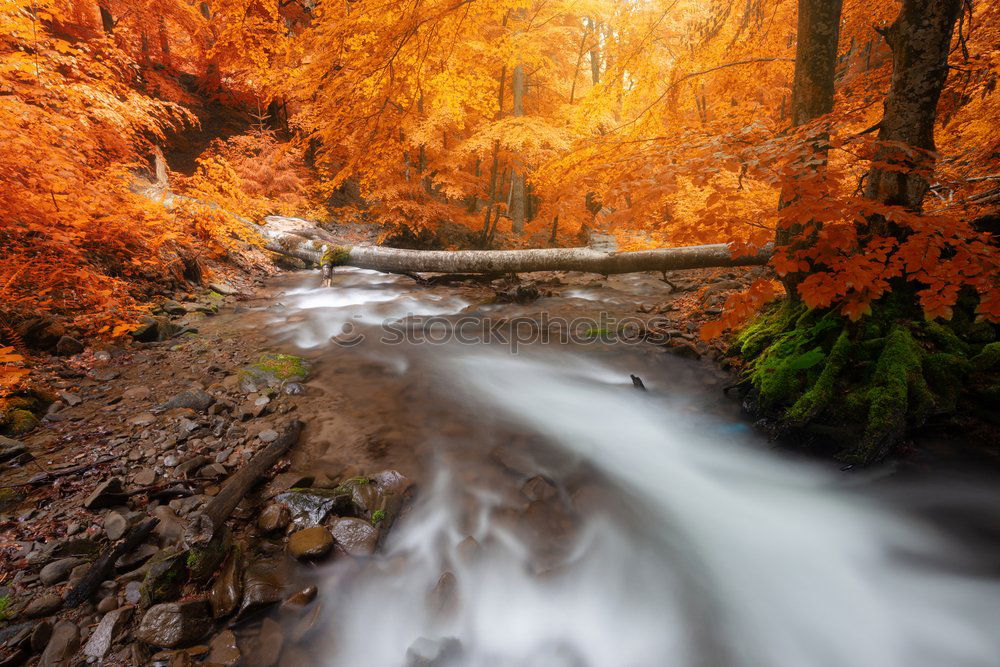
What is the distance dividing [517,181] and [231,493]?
1428 centimetres

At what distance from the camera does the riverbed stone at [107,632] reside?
6.58 ft

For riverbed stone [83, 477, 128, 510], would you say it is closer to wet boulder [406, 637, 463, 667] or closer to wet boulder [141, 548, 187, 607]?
wet boulder [141, 548, 187, 607]

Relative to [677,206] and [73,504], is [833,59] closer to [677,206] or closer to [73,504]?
[677,206]

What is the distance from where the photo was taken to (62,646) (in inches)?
78.1

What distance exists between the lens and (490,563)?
301cm

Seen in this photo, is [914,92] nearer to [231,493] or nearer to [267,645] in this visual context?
[267,645]

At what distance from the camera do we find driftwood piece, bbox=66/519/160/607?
2189 millimetres

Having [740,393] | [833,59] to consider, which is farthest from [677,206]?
[740,393]

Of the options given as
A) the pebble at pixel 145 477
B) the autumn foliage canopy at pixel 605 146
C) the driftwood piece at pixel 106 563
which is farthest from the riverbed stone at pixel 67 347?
the driftwood piece at pixel 106 563

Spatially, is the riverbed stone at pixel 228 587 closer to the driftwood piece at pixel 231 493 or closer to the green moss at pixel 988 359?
Result: the driftwood piece at pixel 231 493

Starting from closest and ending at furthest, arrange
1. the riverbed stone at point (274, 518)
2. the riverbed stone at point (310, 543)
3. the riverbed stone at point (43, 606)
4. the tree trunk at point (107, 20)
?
the riverbed stone at point (43, 606) < the riverbed stone at point (310, 543) < the riverbed stone at point (274, 518) < the tree trunk at point (107, 20)

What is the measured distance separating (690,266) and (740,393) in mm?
3176

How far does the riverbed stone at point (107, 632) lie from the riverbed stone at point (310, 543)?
2.80ft

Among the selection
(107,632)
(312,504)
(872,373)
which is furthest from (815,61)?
(107,632)
